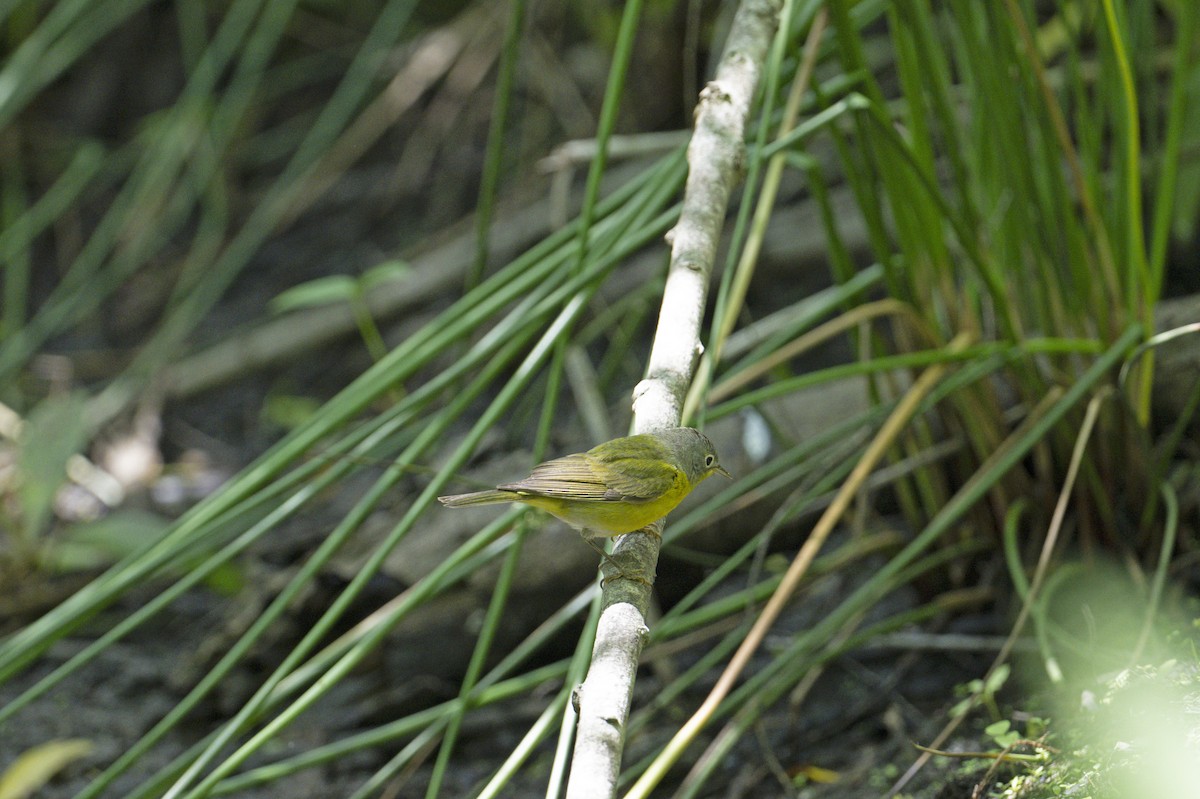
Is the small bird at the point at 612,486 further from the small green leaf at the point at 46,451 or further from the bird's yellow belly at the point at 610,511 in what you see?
the small green leaf at the point at 46,451

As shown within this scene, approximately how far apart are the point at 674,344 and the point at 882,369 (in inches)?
29.8

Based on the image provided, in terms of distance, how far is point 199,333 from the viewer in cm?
554

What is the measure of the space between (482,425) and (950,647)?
4.41 feet

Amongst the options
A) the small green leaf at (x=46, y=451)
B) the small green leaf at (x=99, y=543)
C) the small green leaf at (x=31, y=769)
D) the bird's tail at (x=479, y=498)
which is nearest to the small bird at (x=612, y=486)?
the bird's tail at (x=479, y=498)

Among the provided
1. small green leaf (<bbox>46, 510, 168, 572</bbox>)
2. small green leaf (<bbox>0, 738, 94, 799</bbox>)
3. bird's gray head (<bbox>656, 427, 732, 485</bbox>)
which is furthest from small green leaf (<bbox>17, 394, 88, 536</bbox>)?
bird's gray head (<bbox>656, 427, 732, 485</bbox>)

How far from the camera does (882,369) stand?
2221 mm

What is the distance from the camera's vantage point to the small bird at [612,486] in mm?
1892

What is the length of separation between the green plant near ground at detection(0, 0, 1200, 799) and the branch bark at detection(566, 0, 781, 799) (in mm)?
68

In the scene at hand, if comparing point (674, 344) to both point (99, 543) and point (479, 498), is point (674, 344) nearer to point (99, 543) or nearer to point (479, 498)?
point (479, 498)

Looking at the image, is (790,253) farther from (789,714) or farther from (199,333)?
(199,333)

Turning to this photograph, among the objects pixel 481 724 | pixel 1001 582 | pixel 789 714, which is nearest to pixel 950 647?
pixel 1001 582

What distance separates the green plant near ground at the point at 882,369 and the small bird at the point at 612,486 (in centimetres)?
7

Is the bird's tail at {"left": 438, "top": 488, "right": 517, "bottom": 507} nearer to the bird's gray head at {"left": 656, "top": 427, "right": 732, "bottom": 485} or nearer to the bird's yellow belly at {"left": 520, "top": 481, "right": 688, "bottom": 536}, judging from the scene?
the bird's yellow belly at {"left": 520, "top": 481, "right": 688, "bottom": 536}

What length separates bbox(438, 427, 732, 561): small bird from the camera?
189 centimetres
